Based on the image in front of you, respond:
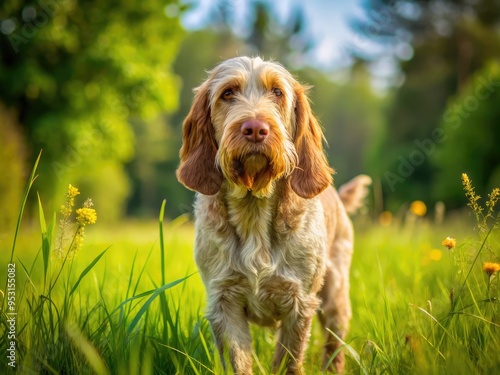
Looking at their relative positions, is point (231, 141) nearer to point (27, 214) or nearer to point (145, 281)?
point (145, 281)

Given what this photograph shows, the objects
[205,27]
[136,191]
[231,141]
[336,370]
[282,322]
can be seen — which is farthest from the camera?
[205,27]

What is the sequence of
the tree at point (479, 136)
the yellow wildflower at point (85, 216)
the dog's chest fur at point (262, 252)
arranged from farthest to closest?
1. the tree at point (479, 136)
2. the dog's chest fur at point (262, 252)
3. the yellow wildflower at point (85, 216)

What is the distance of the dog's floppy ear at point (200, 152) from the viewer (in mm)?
3510

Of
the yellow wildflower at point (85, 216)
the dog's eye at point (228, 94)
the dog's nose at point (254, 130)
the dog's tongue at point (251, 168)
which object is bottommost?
the yellow wildflower at point (85, 216)

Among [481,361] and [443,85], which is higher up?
[443,85]

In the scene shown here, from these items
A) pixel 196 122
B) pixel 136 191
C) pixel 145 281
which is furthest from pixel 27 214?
pixel 136 191

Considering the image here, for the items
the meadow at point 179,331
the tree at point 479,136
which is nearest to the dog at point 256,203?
the meadow at point 179,331

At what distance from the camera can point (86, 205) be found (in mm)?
2791

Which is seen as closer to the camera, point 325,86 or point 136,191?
point 136,191

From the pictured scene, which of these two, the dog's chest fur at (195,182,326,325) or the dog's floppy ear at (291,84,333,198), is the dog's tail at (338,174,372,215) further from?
the dog's chest fur at (195,182,326,325)

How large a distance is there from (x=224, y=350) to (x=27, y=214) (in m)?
15.1

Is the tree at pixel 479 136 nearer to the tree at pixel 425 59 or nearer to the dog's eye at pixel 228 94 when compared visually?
the tree at pixel 425 59

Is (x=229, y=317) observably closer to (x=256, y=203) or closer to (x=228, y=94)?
(x=256, y=203)

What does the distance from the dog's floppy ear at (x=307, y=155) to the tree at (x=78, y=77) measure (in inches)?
524
